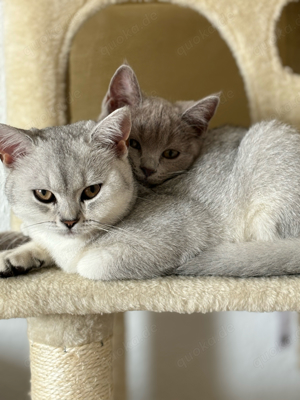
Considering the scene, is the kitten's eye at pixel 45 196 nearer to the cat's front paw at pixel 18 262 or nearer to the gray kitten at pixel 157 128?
the cat's front paw at pixel 18 262

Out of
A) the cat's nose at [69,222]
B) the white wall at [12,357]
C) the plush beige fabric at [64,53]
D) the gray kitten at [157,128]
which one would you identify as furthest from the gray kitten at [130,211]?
the white wall at [12,357]

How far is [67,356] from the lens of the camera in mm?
1329

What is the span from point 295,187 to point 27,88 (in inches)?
44.1

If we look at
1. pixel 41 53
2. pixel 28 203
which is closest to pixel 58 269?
pixel 28 203

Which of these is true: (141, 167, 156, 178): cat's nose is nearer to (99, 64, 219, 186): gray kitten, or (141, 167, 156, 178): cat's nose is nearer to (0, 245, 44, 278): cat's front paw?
(99, 64, 219, 186): gray kitten

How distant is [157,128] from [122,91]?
199 millimetres

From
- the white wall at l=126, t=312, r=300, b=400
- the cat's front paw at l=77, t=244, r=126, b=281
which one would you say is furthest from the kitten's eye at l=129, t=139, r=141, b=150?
the white wall at l=126, t=312, r=300, b=400

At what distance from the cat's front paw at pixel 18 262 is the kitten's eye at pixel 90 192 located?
0.26m

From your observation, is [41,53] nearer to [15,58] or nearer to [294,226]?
[15,58]

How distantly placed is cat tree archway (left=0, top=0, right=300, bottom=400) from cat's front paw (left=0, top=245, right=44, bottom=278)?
3 centimetres

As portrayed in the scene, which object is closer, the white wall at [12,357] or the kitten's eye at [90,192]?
the kitten's eye at [90,192]

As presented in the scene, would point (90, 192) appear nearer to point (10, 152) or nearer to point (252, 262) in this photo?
point (10, 152)

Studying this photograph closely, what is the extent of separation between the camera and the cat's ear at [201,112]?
1688 mm

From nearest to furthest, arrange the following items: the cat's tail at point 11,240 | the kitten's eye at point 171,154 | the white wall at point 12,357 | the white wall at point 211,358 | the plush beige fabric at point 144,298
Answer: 1. the plush beige fabric at point 144,298
2. the cat's tail at point 11,240
3. the kitten's eye at point 171,154
4. the white wall at point 12,357
5. the white wall at point 211,358
